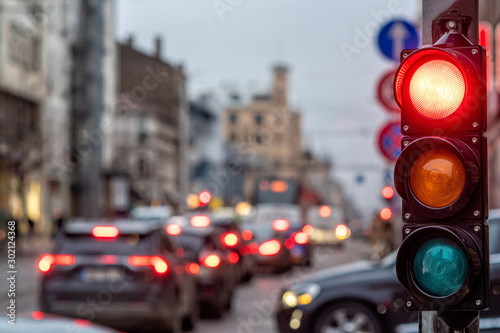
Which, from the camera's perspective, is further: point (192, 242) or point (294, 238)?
Answer: point (294, 238)

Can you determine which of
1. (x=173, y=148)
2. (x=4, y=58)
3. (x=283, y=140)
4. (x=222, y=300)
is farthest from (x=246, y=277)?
(x=283, y=140)

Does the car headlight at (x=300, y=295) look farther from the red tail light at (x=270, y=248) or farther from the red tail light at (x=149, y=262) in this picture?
the red tail light at (x=270, y=248)

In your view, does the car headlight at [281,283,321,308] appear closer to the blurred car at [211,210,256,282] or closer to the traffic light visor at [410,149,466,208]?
the traffic light visor at [410,149,466,208]

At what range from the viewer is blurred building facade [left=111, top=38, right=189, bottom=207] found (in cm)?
7940

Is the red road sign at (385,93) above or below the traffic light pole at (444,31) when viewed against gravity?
above

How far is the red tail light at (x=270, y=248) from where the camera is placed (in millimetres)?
29469

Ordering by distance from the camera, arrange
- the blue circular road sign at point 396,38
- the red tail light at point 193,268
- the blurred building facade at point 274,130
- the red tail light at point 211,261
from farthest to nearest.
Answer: the blurred building facade at point 274,130
the red tail light at point 211,261
the blue circular road sign at point 396,38
the red tail light at point 193,268

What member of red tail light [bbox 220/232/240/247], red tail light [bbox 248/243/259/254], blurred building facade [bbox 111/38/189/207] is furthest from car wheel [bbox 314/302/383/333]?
blurred building facade [bbox 111/38/189/207]

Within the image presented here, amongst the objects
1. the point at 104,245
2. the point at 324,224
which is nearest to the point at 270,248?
the point at 104,245

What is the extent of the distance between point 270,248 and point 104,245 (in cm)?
1665

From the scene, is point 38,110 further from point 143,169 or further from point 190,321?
point 190,321

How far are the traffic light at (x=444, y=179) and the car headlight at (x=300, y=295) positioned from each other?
7.38 m

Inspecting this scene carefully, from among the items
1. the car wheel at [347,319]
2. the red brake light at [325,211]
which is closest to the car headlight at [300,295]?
the car wheel at [347,319]

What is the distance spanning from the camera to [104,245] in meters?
13.1
